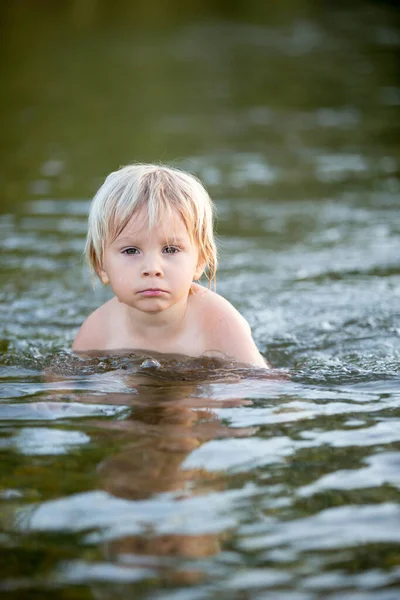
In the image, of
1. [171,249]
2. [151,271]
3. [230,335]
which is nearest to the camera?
[151,271]

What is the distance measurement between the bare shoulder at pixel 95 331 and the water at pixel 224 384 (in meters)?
0.13

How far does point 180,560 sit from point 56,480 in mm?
708

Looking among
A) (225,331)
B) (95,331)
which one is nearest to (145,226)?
(225,331)

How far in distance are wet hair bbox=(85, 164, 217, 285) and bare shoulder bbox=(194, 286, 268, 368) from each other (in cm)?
24

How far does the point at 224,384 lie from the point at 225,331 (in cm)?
45

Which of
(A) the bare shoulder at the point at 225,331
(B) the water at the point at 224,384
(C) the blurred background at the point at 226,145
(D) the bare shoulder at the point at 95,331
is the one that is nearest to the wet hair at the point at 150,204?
(A) the bare shoulder at the point at 225,331

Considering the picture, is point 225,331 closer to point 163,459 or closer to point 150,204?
point 150,204

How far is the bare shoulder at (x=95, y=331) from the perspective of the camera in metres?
5.01

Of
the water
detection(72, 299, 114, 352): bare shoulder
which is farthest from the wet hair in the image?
the water

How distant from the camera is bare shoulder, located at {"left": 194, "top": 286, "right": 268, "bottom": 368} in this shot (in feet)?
15.5

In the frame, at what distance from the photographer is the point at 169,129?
13.0 metres

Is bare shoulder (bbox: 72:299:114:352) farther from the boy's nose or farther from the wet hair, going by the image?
the boy's nose

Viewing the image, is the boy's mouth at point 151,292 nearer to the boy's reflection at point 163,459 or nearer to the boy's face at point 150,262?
the boy's face at point 150,262

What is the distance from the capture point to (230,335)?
4.77 meters
